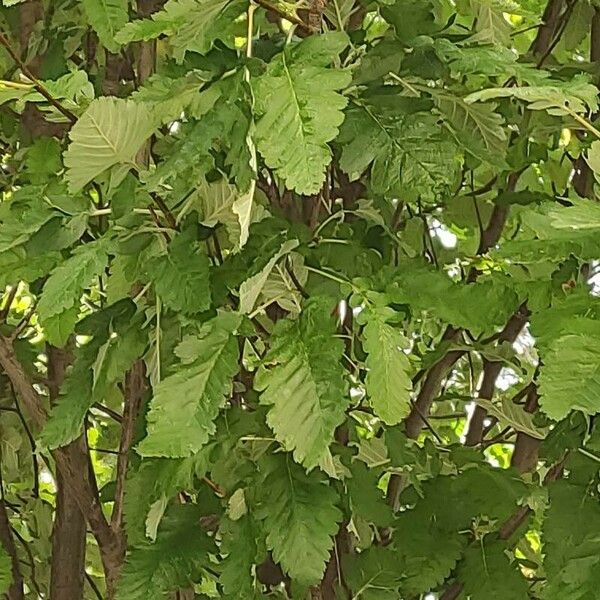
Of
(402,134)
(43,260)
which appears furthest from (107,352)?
(402,134)

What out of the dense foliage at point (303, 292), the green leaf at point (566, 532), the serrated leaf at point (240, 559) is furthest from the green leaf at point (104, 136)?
the green leaf at point (566, 532)

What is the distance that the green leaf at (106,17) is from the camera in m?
0.64

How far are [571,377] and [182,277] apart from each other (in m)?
0.22

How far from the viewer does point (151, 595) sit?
1.97 ft

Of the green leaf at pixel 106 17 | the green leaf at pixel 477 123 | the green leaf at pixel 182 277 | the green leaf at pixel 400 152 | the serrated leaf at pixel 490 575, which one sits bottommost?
the serrated leaf at pixel 490 575

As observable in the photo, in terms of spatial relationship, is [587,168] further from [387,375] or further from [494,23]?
[387,375]

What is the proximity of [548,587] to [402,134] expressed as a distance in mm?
265

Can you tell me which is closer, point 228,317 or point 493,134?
point 228,317

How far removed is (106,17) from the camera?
64 cm

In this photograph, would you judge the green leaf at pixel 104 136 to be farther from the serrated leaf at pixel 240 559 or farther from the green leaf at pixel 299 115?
the serrated leaf at pixel 240 559

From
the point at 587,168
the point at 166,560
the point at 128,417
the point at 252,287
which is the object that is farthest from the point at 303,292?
the point at 587,168

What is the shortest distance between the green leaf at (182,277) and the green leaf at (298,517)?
0.35 feet

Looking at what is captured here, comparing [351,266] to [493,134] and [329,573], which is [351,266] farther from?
[329,573]

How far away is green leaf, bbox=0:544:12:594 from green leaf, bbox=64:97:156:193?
0.32m
